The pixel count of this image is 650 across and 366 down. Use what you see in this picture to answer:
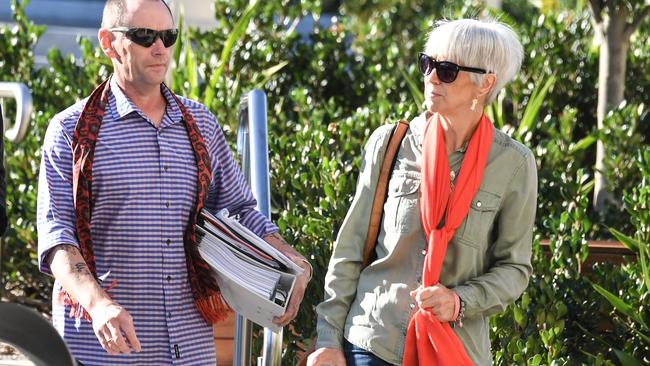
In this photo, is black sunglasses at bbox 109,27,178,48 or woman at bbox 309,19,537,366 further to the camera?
black sunglasses at bbox 109,27,178,48

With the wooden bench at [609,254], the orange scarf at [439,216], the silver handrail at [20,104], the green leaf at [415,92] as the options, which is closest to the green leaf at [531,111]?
the green leaf at [415,92]

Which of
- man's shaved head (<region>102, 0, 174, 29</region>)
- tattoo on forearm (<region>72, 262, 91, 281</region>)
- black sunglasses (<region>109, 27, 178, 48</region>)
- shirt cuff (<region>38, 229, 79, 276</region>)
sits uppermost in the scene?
man's shaved head (<region>102, 0, 174, 29</region>)

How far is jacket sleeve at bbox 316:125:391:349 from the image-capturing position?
3.36m

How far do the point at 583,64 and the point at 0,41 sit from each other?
3.41 metres

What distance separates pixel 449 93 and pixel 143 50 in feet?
2.66

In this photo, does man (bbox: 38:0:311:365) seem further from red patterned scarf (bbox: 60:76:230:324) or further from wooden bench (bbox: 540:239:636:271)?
wooden bench (bbox: 540:239:636:271)

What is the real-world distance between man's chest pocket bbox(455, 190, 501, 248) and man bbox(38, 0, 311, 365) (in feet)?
1.50

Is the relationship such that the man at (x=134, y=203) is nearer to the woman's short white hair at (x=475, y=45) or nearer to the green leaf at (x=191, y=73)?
the woman's short white hair at (x=475, y=45)

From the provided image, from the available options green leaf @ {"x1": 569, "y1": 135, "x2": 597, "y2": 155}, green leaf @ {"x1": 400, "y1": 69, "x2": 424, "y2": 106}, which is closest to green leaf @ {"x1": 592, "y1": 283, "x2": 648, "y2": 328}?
green leaf @ {"x1": 569, "y1": 135, "x2": 597, "y2": 155}

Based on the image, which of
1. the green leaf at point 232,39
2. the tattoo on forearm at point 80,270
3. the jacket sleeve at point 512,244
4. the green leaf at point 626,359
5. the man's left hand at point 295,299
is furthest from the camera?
the green leaf at point 232,39

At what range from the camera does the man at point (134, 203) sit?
330 centimetres

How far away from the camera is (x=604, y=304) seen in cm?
501

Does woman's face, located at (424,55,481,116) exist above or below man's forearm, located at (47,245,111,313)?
above

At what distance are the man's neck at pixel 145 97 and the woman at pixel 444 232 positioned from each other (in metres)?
0.59
